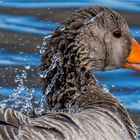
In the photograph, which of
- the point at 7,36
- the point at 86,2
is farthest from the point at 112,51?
the point at 86,2

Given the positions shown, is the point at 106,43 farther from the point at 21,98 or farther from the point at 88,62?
the point at 21,98

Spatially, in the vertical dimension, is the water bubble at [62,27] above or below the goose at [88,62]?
above

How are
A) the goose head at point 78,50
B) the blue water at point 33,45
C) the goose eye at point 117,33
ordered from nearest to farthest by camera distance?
the goose head at point 78,50 → the goose eye at point 117,33 → the blue water at point 33,45

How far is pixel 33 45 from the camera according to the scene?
43.9ft

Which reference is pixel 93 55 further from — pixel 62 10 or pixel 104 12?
pixel 62 10

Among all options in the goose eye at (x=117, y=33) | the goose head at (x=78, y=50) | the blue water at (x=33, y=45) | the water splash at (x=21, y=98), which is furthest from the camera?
the blue water at (x=33, y=45)

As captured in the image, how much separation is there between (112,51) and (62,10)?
16.8ft

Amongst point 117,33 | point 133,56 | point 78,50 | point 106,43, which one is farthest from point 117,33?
point 78,50

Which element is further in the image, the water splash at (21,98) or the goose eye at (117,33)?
the water splash at (21,98)

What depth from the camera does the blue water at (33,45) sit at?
39.1 ft

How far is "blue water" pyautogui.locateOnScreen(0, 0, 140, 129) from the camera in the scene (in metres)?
11.9

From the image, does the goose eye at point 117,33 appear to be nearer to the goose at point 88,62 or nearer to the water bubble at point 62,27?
the goose at point 88,62

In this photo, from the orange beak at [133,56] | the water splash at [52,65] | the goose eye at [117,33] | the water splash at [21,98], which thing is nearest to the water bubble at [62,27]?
the water splash at [52,65]

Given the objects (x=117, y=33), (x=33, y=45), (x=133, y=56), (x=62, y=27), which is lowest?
(x=33, y=45)
